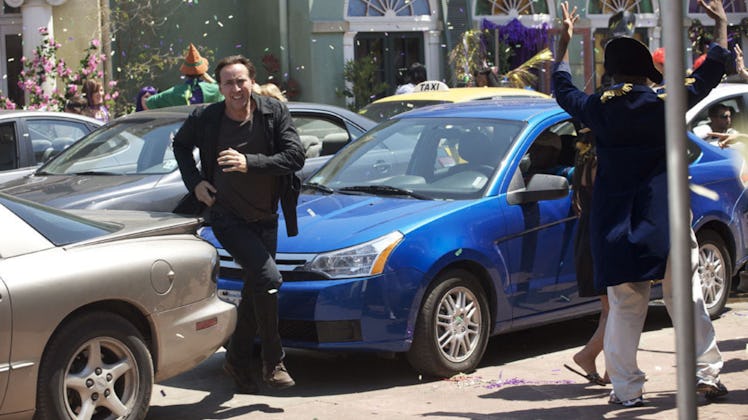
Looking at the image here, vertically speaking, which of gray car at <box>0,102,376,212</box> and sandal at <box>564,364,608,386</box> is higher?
gray car at <box>0,102,376,212</box>

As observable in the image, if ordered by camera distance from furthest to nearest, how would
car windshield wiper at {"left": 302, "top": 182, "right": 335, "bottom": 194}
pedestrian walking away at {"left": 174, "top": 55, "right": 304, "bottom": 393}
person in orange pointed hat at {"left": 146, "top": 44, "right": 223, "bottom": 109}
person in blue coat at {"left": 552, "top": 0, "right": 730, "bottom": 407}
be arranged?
person in orange pointed hat at {"left": 146, "top": 44, "right": 223, "bottom": 109}, car windshield wiper at {"left": 302, "top": 182, "right": 335, "bottom": 194}, pedestrian walking away at {"left": 174, "top": 55, "right": 304, "bottom": 393}, person in blue coat at {"left": 552, "top": 0, "right": 730, "bottom": 407}

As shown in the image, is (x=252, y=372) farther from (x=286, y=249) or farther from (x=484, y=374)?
(x=484, y=374)

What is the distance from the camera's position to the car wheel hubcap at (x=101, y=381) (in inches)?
223

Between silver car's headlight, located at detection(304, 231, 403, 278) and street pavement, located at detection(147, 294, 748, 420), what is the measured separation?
687mm

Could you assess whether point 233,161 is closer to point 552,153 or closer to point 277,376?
point 277,376

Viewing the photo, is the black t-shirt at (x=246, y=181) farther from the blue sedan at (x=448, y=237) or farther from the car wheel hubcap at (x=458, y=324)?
the car wheel hubcap at (x=458, y=324)

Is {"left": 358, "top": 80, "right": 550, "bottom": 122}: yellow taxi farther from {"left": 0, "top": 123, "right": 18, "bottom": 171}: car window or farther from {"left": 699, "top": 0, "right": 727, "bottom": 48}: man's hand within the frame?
{"left": 699, "top": 0, "right": 727, "bottom": 48}: man's hand

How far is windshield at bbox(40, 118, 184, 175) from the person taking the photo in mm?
9906

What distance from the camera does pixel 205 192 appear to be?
6777mm

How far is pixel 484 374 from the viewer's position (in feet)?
24.2

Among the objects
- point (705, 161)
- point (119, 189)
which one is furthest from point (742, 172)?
point (119, 189)

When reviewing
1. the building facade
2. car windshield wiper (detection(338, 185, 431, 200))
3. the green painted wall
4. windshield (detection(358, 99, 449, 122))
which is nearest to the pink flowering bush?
the building facade

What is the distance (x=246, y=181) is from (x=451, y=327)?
148cm

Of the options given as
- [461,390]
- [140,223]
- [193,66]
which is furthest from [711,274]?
[193,66]
